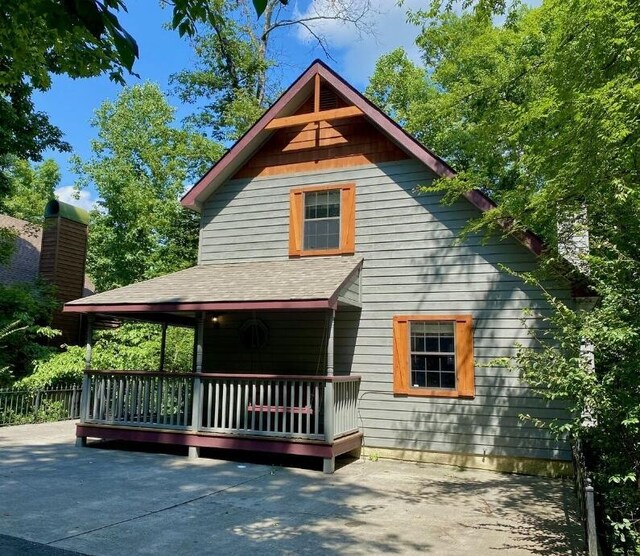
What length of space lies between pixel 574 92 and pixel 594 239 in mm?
2575

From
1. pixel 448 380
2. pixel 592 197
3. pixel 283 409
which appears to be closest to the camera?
pixel 592 197

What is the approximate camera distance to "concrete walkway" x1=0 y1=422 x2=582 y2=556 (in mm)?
5113

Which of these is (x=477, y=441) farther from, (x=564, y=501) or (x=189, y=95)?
(x=189, y=95)

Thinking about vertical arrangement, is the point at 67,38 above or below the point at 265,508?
above

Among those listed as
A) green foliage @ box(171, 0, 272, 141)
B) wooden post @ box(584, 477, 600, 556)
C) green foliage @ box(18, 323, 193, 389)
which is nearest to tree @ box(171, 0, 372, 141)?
green foliage @ box(171, 0, 272, 141)

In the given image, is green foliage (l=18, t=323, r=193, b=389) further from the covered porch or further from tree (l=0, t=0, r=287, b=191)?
tree (l=0, t=0, r=287, b=191)

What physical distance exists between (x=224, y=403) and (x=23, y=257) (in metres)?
14.4

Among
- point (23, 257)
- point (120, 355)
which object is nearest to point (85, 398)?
point (120, 355)

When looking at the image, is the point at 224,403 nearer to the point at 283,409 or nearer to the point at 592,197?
the point at 283,409

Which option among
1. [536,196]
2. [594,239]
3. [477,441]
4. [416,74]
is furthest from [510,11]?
[416,74]

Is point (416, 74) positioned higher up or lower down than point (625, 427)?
higher up

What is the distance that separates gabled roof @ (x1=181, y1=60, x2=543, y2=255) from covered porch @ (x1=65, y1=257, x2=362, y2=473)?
194 cm

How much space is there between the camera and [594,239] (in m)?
5.65

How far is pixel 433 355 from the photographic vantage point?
971 cm
